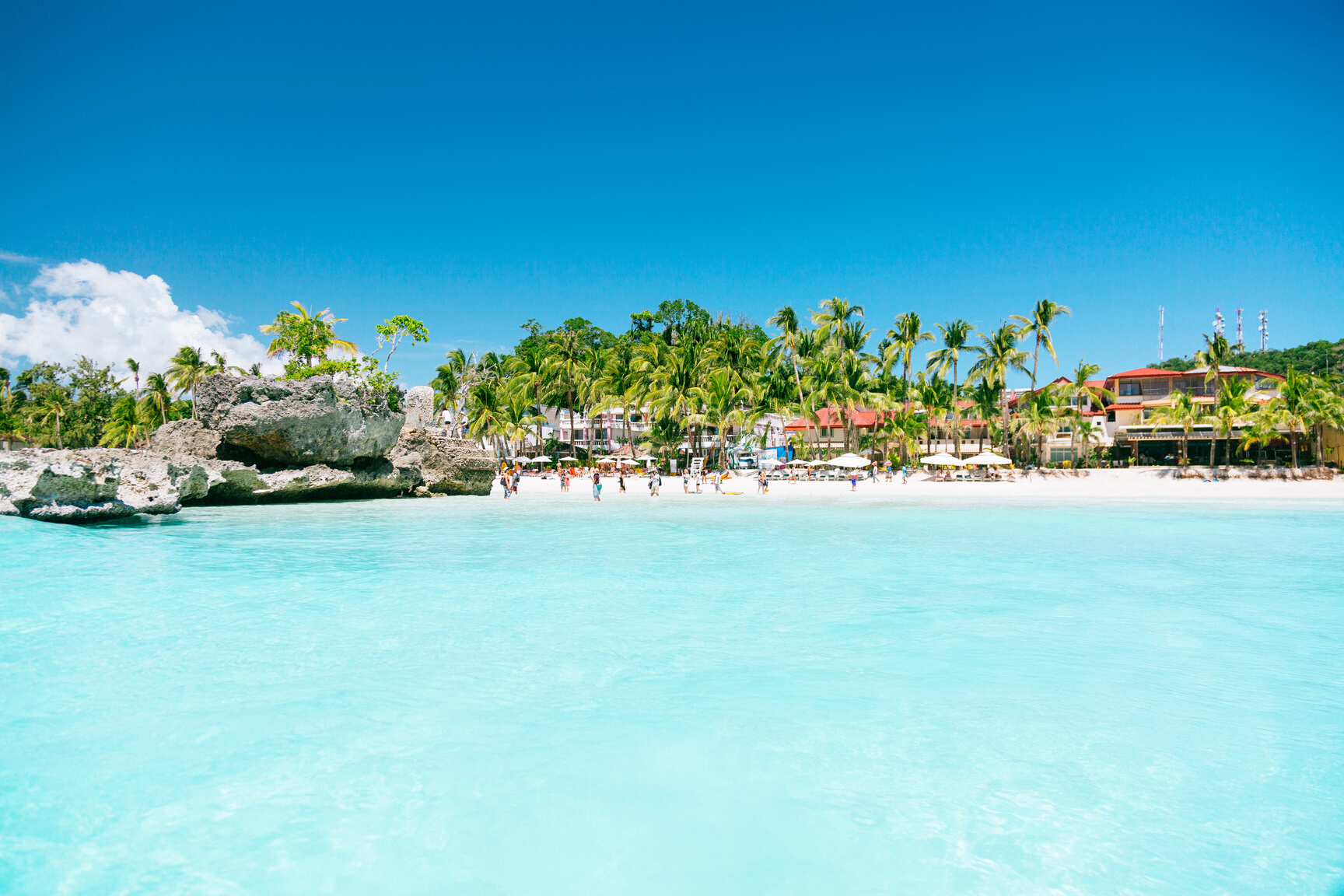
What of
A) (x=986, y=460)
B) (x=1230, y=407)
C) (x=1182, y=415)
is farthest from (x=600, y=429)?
(x=1230, y=407)

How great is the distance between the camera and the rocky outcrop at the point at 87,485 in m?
16.5

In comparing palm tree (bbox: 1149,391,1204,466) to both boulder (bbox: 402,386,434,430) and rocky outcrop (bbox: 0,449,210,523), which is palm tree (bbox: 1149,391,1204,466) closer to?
boulder (bbox: 402,386,434,430)

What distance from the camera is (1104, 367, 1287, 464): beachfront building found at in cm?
4169

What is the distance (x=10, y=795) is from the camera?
4.59 metres

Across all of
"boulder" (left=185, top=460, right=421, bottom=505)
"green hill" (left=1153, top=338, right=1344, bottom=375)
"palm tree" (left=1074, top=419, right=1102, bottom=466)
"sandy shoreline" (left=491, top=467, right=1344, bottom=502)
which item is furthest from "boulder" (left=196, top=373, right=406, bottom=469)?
Result: "green hill" (left=1153, top=338, right=1344, bottom=375)

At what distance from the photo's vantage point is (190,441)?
24.1 metres

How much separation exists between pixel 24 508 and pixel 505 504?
47.7 ft

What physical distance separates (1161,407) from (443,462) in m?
41.0

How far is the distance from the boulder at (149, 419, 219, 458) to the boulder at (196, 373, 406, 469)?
0.81 feet

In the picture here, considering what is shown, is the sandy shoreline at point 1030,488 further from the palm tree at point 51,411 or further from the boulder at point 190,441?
the palm tree at point 51,411

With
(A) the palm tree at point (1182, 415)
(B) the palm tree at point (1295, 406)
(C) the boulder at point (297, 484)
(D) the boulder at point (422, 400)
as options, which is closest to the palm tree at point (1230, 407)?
(A) the palm tree at point (1182, 415)

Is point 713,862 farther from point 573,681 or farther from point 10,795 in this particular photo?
point 10,795

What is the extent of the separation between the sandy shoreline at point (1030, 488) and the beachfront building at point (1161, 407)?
5.45 m

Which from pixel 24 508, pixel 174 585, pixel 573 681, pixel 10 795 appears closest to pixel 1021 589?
pixel 573 681
